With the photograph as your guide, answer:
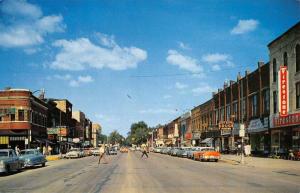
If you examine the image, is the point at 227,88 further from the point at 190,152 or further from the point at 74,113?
the point at 74,113

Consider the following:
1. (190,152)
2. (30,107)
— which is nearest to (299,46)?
(190,152)

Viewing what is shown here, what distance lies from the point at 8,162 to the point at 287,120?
2615 centimetres

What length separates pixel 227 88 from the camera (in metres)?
71.2

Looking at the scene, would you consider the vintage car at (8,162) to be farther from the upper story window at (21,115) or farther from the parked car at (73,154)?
the upper story window at (21,115)

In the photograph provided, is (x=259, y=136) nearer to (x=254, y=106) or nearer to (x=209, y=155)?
(x=254, y=106)

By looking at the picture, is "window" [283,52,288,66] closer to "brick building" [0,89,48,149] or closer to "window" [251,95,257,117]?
"window" [251,95,257,117]

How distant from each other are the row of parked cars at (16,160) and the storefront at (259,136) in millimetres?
24609

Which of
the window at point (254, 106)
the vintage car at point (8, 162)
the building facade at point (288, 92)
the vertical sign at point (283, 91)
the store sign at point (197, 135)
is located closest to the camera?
the vintage car at point (8, 162)

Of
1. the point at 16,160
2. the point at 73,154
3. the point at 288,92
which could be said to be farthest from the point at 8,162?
the point at 73,154

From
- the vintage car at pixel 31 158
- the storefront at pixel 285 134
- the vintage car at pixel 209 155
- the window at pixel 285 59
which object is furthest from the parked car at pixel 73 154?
the window at pixel 285 59

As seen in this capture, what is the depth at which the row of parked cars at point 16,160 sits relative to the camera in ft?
93.1

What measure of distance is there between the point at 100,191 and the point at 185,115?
334 ft

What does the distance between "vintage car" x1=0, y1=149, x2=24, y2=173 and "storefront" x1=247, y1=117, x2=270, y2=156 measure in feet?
94.0

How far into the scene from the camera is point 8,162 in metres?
28.8
